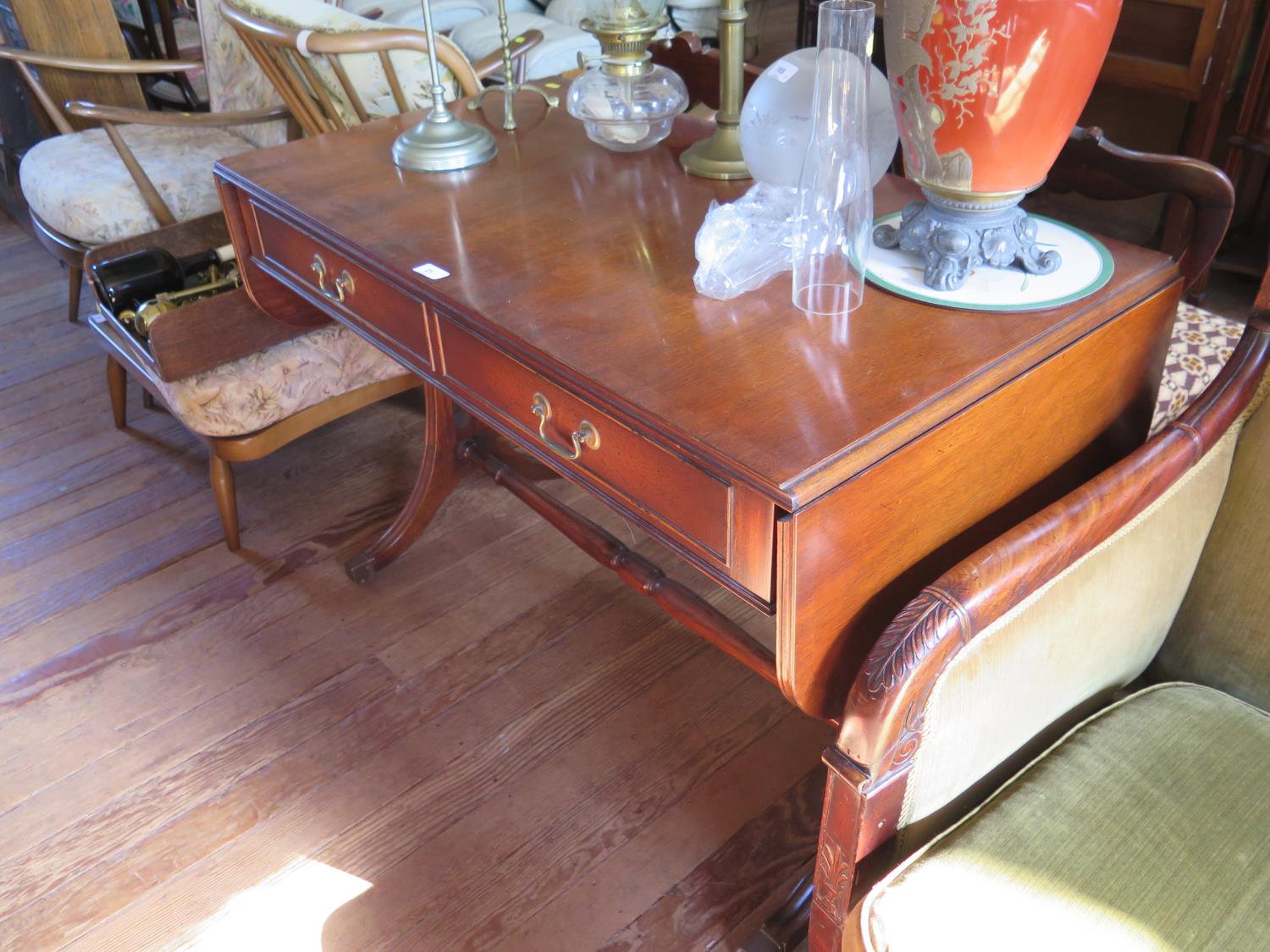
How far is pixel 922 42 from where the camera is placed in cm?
93

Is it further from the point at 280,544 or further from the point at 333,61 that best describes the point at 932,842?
the point at 333,61

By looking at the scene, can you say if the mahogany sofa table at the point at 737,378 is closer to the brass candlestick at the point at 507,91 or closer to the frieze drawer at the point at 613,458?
the frieze drawer at the point at 613,458

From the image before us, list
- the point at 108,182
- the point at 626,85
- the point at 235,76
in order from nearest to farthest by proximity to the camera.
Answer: the point at 626,85 → the point at 108,182 → the point at 235,76

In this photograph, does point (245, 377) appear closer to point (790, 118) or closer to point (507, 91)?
point (507, 91)

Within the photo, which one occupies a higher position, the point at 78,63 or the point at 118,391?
the point at 78,63

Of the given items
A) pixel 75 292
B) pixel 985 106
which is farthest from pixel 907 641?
pixel 75 292

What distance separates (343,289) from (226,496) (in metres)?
0.83

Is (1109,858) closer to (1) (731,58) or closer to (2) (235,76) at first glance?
(1) (731,58)

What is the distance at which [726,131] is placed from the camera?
1399mm

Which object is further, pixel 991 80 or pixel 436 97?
pixel 436 97

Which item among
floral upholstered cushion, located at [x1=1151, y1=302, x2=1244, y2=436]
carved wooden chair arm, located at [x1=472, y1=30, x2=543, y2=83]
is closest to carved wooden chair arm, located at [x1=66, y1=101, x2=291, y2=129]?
carved wooden chair arm, located at [x1=472, y1=30, x2=543, y2=83]

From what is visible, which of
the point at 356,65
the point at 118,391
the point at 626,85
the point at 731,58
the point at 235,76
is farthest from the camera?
the point at 235,76

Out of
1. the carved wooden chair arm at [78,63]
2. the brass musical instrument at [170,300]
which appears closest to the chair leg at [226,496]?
the brass musical instrument at [170,300]

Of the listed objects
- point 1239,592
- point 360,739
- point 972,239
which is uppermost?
point 972,239
